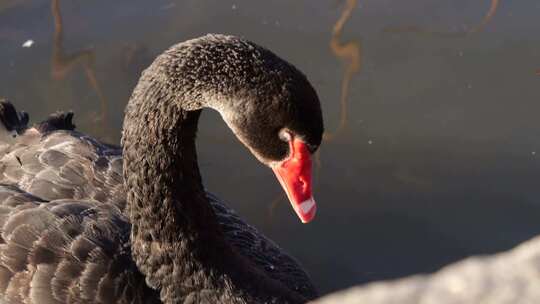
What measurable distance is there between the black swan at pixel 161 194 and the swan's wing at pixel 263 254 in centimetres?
9

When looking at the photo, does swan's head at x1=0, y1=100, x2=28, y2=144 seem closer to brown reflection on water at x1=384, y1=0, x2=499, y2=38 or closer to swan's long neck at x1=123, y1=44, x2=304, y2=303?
swan's long neck at x1=123, y1=44, x2=304, y2=303

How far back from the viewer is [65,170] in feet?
8.93

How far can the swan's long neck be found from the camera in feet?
7.65

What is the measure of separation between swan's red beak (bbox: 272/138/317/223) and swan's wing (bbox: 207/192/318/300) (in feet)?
1.55

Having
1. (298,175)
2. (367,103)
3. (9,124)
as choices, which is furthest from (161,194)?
(367,103)

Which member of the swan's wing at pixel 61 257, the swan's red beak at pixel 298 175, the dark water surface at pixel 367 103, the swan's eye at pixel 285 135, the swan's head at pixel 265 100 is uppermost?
the swan's head at pixel 265 100

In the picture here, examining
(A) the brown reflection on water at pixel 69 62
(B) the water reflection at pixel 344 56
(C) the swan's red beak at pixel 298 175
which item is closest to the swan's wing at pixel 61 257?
(C) the swan's red beak at pixel 298 175

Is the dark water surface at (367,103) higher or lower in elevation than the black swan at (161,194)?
lower

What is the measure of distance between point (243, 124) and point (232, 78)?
15 centimetres

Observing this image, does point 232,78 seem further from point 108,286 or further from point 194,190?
point 108,286

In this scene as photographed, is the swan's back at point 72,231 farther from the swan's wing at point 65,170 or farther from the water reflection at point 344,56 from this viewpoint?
the water reflection at point 344,56

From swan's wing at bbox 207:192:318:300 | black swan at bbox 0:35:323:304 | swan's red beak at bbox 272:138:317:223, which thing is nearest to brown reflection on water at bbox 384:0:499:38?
swan's wing at bbox 207:192:318:300

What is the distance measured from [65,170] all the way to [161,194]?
462 millimetres

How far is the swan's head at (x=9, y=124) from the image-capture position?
3.11 m
